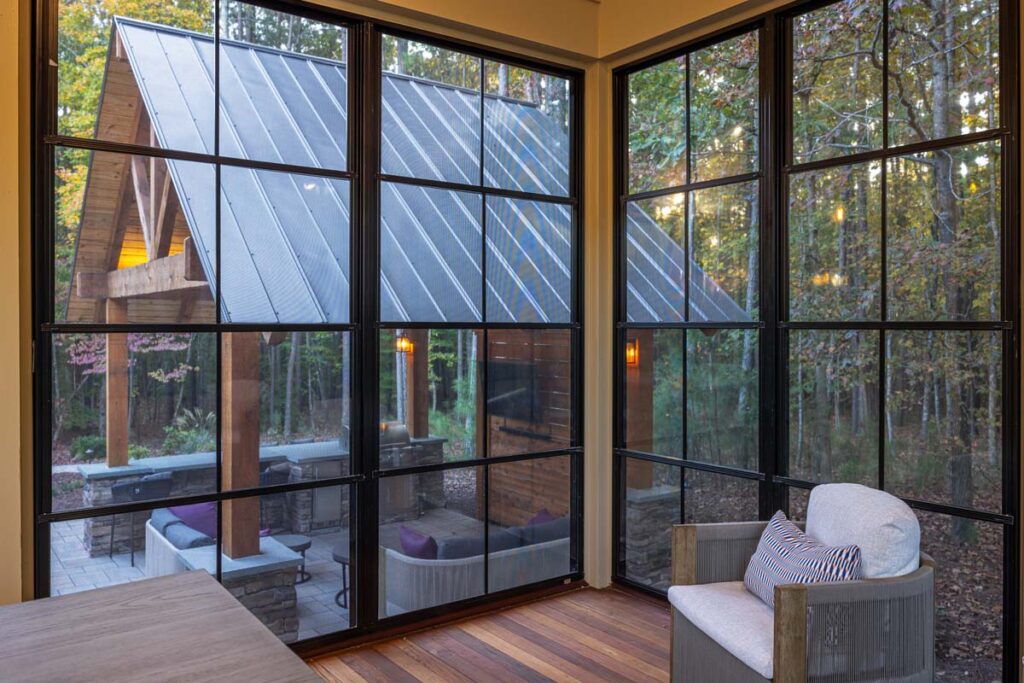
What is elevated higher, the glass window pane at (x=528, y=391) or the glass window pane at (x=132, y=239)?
the glass window pane at (x=132, y=239)

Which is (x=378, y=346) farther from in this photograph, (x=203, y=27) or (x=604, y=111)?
(x=604, y=111)

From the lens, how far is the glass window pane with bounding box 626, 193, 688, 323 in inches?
154

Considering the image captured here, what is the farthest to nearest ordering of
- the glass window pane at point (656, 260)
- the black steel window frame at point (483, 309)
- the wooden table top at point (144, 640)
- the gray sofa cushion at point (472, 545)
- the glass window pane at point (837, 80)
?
1. the glass window pane at point (656, 260)
2. the gray sofa cushion at point (472, 545)
3. the black steel window frame at point (483, 309)
4. the glass window pane at point (837, 80)
5. the wooden table top at point (144, 640)

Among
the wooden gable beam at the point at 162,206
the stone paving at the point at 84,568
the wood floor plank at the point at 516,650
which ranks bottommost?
the wood floor plank at the point at 516,650

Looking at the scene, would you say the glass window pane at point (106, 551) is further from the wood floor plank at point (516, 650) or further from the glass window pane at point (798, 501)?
the glass window pane at point (798, 501)

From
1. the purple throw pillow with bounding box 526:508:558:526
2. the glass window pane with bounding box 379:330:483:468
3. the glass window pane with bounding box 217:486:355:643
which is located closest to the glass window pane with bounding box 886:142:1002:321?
the glass window pane with bounding box 379:330:483:468

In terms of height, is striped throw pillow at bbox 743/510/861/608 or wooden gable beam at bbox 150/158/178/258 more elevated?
wooden gable beam at bbox 150/158/178/258

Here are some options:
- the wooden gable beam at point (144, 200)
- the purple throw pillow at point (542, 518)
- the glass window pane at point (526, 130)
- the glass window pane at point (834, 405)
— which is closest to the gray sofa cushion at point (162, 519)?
the wooden gable beam at point (144, 200)

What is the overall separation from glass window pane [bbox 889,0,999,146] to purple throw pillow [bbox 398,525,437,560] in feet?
8.93

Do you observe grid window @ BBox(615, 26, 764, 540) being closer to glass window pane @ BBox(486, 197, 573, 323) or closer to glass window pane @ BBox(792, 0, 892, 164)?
glass window pane @ BBox(792, 0, 892, 164)

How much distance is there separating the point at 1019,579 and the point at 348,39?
3.50m

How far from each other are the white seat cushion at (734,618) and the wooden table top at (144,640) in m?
1.44

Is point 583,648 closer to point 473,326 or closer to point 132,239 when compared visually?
point 473,326

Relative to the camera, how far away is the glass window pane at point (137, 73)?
9.27 ft
